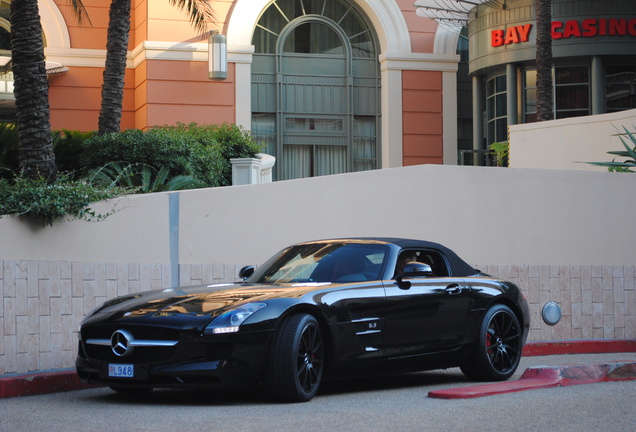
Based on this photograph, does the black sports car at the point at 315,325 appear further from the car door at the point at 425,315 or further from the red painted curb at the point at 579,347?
the red painted curb at the point at 579,347

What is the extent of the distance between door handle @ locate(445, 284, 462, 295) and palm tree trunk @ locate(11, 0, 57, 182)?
18.6 feet

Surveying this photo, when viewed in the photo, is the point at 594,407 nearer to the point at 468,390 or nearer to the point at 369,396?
the point at 468,390

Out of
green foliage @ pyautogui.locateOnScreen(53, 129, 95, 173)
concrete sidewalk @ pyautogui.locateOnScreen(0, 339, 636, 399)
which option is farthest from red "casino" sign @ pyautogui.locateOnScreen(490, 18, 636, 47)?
concrete sidewalk @ pyautogui.locateOnScreen(0, 339, 636, 399)

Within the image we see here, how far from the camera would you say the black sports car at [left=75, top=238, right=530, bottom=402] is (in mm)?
7836

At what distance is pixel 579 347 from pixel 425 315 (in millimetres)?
4596

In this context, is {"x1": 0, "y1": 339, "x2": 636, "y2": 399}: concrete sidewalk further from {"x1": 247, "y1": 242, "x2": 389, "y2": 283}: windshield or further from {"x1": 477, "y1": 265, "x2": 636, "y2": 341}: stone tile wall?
{"x1": 477, "y1": 265, "x2": 636, "y2": 341}: stone tile wall

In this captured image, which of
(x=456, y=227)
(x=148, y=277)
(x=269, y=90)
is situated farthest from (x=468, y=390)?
(x=269, y=90)

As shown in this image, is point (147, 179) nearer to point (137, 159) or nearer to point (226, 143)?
point (137, 159)

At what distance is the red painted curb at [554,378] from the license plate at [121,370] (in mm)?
2490

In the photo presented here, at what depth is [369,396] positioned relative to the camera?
342 inches

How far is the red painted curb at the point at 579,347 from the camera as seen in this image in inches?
507

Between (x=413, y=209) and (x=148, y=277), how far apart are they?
3.82 meters

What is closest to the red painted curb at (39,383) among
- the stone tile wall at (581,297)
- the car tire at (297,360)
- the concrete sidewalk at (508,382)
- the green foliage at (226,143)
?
the concrete sidewalk at (508,382)

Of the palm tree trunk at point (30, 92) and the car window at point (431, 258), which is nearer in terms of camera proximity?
the car window at point (431, 258)
